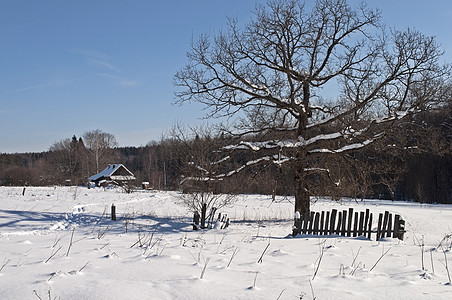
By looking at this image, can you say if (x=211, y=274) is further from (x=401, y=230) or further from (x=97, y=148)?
(x=97, y=148)

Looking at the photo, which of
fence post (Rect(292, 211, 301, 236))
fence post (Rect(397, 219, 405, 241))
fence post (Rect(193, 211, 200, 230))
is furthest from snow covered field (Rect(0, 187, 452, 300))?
fence post (Rect(193, 211, 200, 230))

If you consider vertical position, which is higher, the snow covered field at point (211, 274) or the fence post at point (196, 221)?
the snow covered field at point (211, 274)

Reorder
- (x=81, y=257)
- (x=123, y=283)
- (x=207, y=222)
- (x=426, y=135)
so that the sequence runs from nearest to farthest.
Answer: (x=123, y=283) → (x=81, y=257) → (x=207, y=222) → (x=426, y=135)

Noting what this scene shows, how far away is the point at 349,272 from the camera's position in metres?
4.80

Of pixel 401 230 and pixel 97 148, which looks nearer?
pixel 401 230

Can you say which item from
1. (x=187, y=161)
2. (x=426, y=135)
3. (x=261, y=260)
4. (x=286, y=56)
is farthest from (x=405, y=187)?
(x=261, y=260)

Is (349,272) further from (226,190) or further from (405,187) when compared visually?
(405,187)

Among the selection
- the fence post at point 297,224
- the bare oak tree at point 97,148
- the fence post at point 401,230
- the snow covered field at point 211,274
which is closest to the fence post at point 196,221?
the fence post at point 297,224

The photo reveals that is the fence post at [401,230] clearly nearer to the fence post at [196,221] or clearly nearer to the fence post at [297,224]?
the fence post at [297,224]

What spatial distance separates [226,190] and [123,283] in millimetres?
11742

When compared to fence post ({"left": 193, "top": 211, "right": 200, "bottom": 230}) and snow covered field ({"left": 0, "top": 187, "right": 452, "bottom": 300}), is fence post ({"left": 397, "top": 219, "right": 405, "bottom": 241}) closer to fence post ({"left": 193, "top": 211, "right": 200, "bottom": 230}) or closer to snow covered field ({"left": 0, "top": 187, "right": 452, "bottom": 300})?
snow covered field ({"left": 0, "top": 187, "right": 452, "bottom": 300})

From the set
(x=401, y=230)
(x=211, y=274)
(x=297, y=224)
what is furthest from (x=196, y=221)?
(x=211, y=274)

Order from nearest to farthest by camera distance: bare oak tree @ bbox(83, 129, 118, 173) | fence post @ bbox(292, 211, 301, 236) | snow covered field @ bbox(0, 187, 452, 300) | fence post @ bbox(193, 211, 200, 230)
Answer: snow covered field @ bbox(0, 187, 452, 300), fence post @ bbox(292, 211, 301, 236), fence post @ bbox(193, 211, 200, 230), bare oak tree @ bbox(83, 129, 118, 173)

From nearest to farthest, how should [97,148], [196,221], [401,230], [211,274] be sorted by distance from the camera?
1. [211,274]
2. [401,230]
3. [196,221]
4. [97,148]
